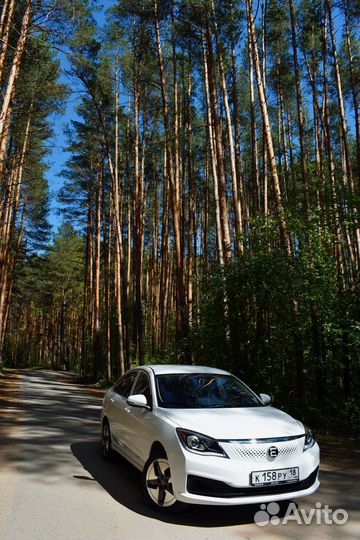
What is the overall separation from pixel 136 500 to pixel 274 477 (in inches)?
60.7

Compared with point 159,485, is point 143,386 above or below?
above

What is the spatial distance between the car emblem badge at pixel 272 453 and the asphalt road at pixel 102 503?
621 millimetres

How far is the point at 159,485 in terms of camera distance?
13.1 ft

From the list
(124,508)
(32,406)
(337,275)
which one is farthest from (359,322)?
(32,406)

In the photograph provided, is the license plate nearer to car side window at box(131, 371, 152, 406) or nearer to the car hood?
the car hood

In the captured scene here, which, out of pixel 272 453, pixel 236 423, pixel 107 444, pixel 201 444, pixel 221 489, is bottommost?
pixel 107 444

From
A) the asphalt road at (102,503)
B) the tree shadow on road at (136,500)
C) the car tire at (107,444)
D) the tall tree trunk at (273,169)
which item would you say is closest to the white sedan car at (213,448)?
the tree shadow on road at (136,500)

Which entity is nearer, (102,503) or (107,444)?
(102,503)

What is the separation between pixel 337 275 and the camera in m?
9.33

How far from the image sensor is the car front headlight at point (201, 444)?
3.62 metres

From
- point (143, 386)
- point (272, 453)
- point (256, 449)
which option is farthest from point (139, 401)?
point (272, 453)

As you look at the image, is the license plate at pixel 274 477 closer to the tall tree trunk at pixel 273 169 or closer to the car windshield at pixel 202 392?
the car windshield at pixel 202 392

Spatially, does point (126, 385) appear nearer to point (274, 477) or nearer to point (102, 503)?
point (102, 503)

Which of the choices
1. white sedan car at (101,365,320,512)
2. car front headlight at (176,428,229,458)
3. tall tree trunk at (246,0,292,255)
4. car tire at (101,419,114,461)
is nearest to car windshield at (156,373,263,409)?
white sedan car at (101,365,320,512)
